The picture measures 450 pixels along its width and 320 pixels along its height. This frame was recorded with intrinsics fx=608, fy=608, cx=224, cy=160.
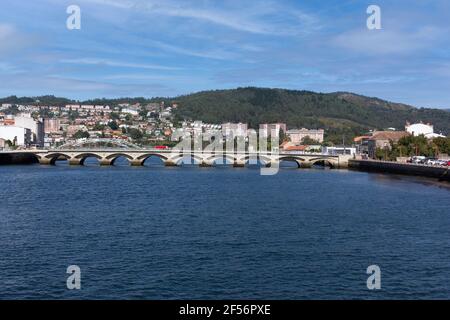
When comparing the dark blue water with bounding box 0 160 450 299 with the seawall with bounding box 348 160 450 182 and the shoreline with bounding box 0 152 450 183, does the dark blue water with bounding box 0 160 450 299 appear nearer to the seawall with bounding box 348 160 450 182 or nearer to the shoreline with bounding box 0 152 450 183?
the seawall with bounding box 348 160 450 182

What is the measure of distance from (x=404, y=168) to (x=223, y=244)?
61.9 meters

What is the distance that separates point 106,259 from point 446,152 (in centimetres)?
9062

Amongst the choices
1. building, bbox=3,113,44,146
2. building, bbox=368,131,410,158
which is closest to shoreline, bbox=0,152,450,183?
building, bbox=368,131,410,158

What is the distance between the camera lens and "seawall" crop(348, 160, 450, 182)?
72456 millimetres

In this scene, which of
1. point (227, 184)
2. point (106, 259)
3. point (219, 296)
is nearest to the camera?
point (219, 296)

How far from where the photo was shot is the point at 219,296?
19.4 meters

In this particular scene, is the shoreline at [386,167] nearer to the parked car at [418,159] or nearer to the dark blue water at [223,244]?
the parked car at [418,159]

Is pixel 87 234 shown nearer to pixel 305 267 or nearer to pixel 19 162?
pixel 305 267

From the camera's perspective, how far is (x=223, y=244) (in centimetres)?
2758

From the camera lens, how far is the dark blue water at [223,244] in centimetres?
2027

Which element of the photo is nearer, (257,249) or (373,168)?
(257,249)

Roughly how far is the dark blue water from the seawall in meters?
23.3
